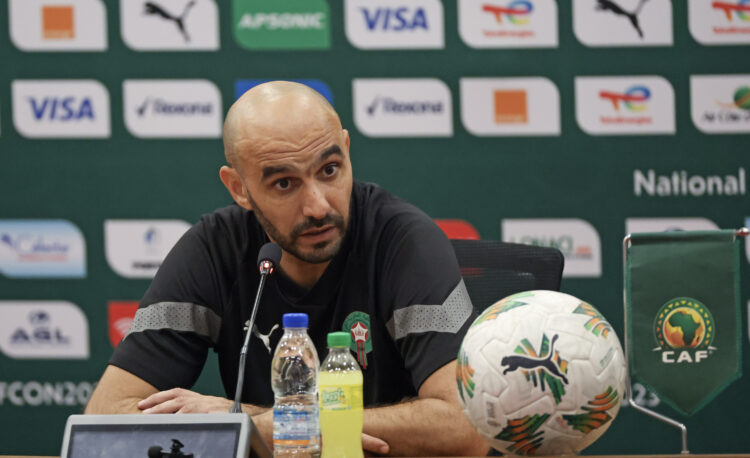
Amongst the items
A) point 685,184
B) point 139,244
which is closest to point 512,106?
point 685,184

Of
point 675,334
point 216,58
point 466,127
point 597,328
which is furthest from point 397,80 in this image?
point 597,328

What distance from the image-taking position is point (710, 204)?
10.4ft

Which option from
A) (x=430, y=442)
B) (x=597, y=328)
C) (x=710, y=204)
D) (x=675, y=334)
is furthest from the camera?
(x=710, y=204)

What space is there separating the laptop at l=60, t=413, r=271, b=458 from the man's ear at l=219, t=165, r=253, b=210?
2.70 feet

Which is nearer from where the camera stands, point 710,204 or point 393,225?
point 393,225

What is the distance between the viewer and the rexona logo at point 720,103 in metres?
3.17

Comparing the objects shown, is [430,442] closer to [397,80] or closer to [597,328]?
[597,328]

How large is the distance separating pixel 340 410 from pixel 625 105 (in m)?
2.43

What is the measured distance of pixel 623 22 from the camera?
10.5 ft

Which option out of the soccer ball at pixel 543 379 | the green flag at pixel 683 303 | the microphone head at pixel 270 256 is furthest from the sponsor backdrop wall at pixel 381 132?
the soccer ball at pixel 543 379

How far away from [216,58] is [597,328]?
101 inches

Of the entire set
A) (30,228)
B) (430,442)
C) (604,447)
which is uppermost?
(30,228)

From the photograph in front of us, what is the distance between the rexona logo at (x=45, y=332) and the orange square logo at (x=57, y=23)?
1081 millimetres

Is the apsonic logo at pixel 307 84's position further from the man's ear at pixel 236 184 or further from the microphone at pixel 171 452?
the microphone at pixel 171 452
